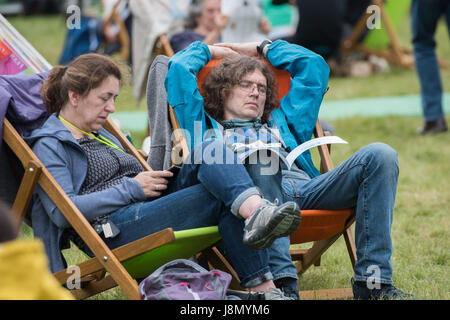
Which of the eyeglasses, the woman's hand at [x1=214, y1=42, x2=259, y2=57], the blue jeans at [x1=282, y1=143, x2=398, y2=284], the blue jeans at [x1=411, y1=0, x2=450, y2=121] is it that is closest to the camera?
the blue jeans at [x1=282, y1=143, x2=398, y2=284]

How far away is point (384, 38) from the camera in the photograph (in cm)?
941

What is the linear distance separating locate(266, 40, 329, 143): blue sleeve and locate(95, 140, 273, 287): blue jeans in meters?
0.88

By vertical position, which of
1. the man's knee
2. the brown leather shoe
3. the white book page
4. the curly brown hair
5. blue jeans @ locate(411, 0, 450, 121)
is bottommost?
the brown leather shoe

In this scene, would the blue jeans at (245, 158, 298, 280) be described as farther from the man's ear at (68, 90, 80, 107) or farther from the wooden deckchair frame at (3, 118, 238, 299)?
the man's ear at (68, 90, 80, 107)

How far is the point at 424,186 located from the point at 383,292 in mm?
2330

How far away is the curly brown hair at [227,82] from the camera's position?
11.7ft

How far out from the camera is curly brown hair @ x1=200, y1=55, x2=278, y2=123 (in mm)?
3574

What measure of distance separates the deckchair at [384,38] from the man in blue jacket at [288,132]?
214 inches

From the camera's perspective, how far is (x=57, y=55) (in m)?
11.2

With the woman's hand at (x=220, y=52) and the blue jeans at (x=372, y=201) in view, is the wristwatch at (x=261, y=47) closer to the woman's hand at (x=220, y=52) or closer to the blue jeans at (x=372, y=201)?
the woman's hand at (x=220, y=52)

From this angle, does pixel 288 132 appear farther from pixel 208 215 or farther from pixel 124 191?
pixel 124 191

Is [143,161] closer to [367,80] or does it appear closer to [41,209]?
[41,209]

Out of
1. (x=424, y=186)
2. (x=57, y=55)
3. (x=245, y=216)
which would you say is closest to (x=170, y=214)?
(x=245, y=216)

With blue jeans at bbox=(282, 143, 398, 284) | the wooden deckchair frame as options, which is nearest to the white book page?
blue jeans at bbox=(282, 143, 398, 284)
